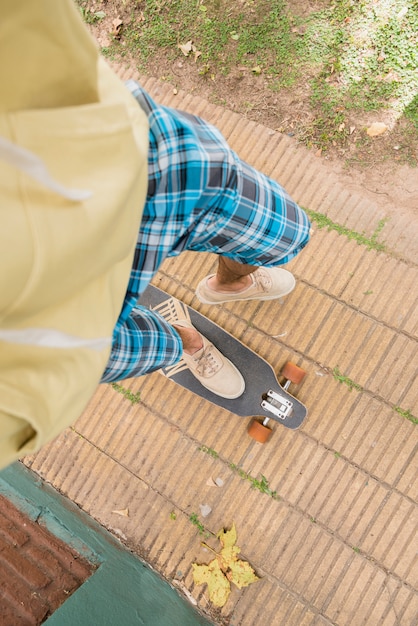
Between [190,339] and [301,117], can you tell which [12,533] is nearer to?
[190,339]

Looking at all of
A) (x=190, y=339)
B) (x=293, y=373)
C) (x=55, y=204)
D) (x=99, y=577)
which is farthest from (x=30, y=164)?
(x=99, y=577)

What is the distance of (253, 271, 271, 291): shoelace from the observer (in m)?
2.85

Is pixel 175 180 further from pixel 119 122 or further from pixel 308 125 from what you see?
pixel 308 125

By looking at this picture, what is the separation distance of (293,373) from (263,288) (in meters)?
0.52

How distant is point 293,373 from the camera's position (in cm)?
288

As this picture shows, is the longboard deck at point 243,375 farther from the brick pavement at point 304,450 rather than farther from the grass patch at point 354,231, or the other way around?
the grass patch at point 354,231

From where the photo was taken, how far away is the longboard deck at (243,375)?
2.94 metres

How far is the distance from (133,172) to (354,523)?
2446mm

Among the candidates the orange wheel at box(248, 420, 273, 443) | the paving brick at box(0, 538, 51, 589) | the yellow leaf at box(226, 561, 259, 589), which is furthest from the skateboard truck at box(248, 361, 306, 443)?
the paving brick at box(0, 538, 51, 589)

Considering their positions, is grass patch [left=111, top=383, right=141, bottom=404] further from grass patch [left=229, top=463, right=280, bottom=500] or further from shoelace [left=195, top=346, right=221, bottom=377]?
grass patch [left=229, top=463, right=280, bottom=500]

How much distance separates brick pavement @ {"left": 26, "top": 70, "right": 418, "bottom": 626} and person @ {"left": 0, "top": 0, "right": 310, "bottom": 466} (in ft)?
4.89

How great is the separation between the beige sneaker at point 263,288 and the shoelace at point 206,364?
34 cm

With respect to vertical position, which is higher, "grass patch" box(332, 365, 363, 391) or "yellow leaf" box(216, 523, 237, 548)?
"grass patch" box(332, 365, 363, 391)

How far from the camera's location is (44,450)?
10.6 feet
